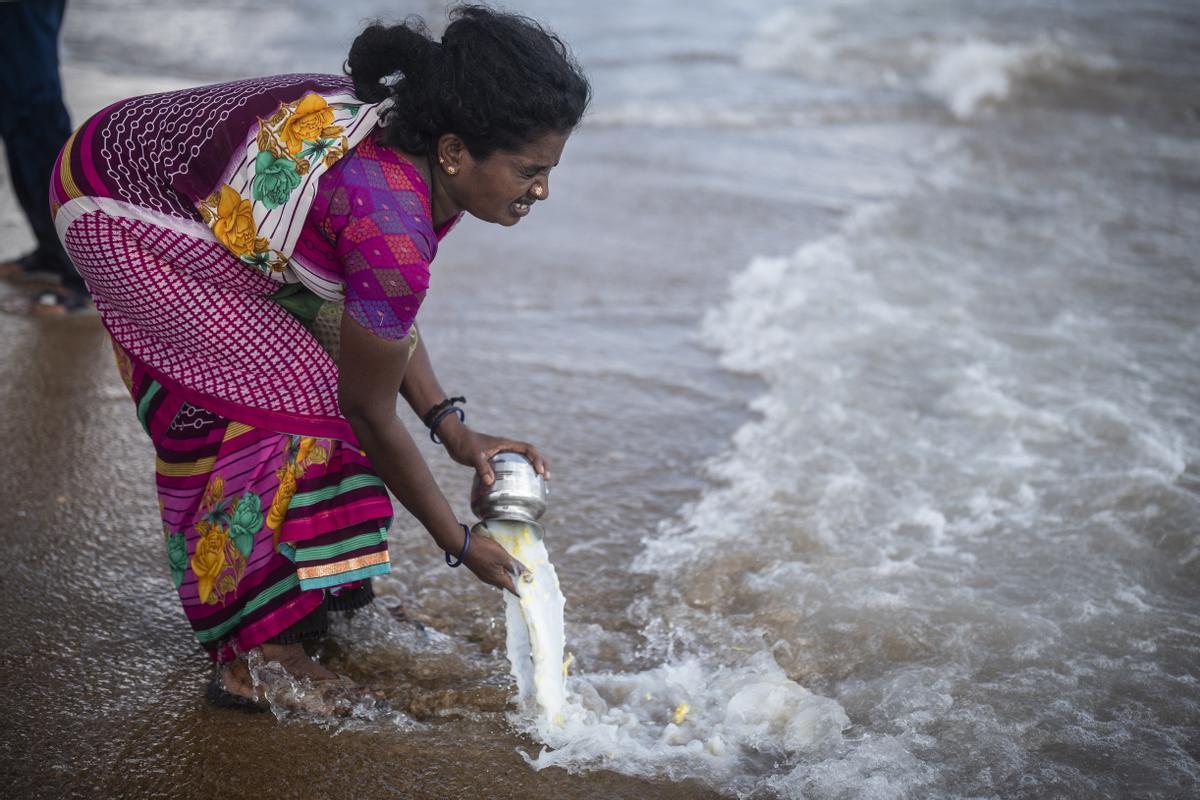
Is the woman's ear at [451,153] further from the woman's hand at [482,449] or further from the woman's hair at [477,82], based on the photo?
the woman's hand at [482,449]

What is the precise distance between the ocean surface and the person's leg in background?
0.66 meters

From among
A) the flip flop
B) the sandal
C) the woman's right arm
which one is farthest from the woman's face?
the flip flop

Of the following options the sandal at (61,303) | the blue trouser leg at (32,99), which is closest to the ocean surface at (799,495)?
the sandal at (61,303)

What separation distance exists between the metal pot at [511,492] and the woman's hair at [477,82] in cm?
70

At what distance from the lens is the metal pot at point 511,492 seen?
92.4 inches

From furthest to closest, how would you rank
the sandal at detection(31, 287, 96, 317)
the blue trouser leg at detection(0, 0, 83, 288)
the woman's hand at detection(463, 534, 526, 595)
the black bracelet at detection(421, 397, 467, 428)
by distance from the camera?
the sandal at detection(31, 287, 96, 317) → the blue trouser leg at detection(0, 0, 83, 288) → the black bracelet at detection(421, 397, 467, 428) → the woman's hand at detection(463, 534, 526, 595)

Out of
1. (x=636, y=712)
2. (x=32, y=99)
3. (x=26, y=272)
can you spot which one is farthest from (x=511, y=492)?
(x=26, y=272)

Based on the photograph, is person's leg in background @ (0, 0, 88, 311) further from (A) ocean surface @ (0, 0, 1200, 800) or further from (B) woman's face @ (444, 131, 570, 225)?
(B) woman's face @ (444, 131, 570, 225)

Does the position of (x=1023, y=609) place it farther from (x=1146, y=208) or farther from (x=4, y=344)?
(x=1146, y=208)

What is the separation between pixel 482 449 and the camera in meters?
2.48

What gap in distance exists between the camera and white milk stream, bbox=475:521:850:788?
2.38 meters

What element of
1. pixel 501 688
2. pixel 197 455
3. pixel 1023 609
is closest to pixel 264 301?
pixel 197 455

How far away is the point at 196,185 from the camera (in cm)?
210

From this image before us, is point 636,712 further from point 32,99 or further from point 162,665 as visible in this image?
point 32,99
